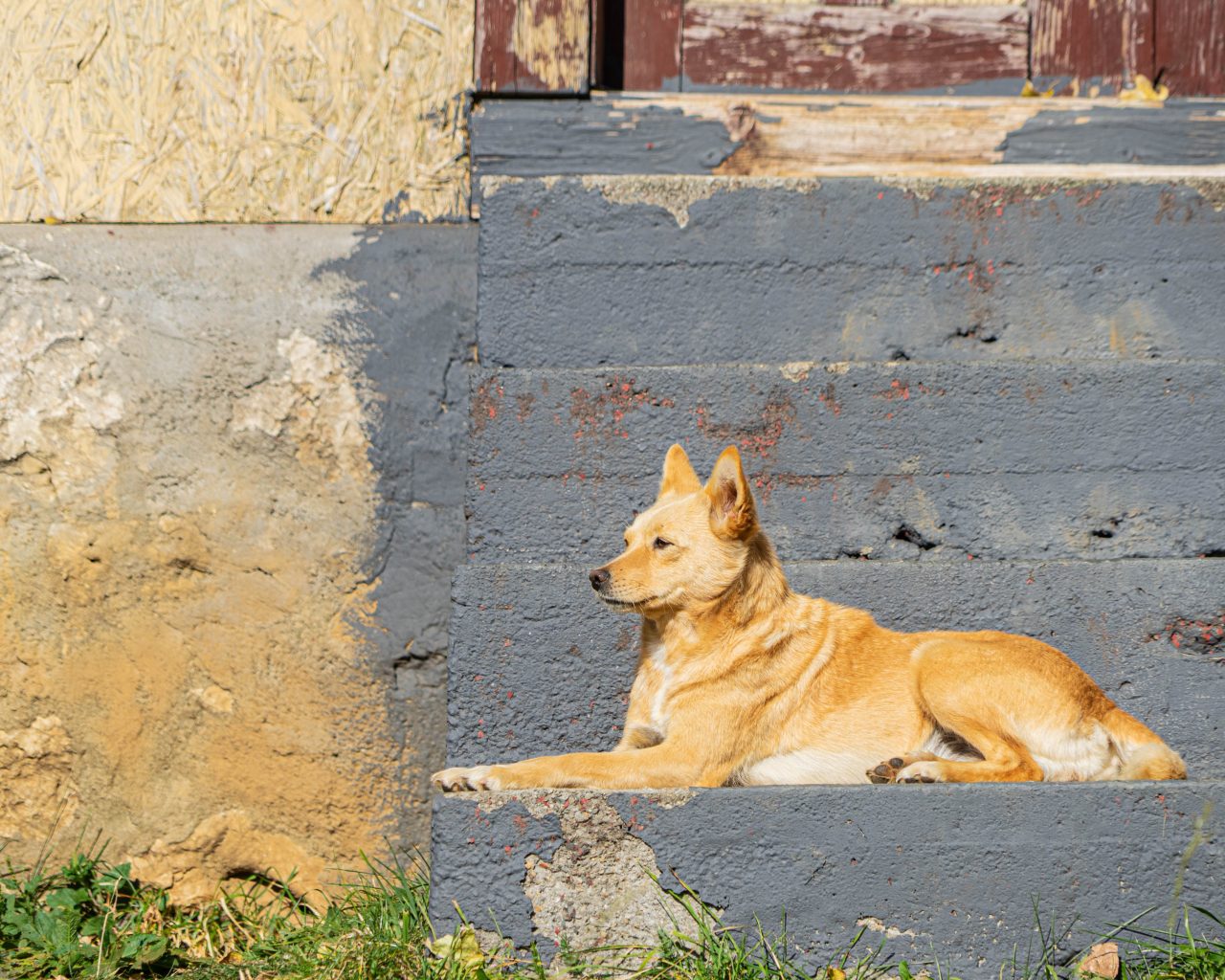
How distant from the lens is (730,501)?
151 inches

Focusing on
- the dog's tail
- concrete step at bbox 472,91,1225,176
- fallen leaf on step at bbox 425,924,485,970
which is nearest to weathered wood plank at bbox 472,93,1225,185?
concrete step at bbox 472,91,1225,176

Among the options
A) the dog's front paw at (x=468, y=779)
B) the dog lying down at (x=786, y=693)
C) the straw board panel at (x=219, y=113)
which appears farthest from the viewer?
the straw board panel at (x=219, y=113)

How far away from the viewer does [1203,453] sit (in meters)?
4.20

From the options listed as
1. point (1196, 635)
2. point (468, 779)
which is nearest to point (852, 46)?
point (1196, 635)

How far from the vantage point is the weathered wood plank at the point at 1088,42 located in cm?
538

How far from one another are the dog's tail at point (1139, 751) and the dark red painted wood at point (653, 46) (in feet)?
10.7

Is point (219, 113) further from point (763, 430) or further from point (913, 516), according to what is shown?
point (913, 516)

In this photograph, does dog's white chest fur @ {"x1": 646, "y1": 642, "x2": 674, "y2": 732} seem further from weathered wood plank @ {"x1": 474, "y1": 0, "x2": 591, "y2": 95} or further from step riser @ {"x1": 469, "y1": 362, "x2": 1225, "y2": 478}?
weathered wood plank @ {"x1": 474, "y1": 0, "x2": 591, "y2": 95}

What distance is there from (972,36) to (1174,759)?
10.9 ft

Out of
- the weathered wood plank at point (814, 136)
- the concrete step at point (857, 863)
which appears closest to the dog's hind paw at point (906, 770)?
the concrete step at point (857, 863)

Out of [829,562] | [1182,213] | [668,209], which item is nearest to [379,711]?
[829,562]

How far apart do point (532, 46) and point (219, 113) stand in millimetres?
1292

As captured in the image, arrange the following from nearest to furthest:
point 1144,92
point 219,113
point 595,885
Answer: point 595,885
point 219,113
point 1144,92

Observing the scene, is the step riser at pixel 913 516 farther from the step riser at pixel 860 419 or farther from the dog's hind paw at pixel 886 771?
the dog's hind paw at pixel 886 771
